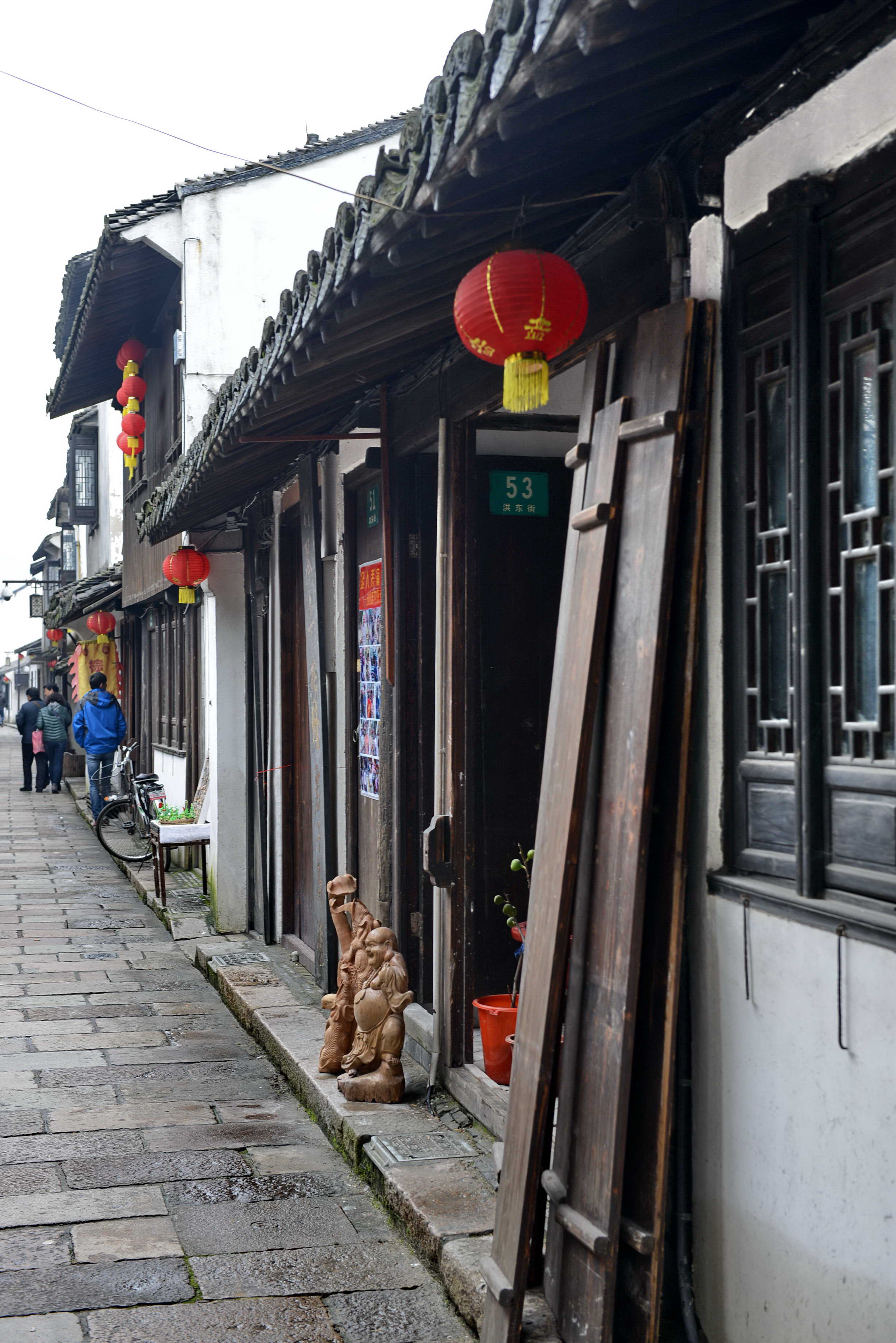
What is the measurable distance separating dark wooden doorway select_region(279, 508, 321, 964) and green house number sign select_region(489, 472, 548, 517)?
3106 mm

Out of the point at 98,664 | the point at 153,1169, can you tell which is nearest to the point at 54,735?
the point at 98,664

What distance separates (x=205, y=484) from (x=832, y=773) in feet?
21.2

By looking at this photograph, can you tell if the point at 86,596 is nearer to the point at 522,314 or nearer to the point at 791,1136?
the point at 522,314

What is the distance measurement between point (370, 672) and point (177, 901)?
6365 mm

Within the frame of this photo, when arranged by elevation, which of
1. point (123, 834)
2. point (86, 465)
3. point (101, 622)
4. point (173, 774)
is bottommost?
point (123, 834)

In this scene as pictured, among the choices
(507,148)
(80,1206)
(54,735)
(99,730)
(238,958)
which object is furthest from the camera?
(54,735)

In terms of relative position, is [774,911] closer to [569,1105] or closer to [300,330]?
[569,1105]

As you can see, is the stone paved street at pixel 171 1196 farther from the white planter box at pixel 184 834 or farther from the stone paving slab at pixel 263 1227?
the white planter box at pixel 184 834

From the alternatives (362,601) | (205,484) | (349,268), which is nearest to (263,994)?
(362,601)

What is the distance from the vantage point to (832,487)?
3.47m

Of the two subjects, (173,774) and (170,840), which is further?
(173,774)

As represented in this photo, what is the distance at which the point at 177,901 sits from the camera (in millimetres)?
13734

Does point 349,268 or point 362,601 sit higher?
point 349,268

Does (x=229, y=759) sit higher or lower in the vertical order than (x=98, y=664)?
lower
